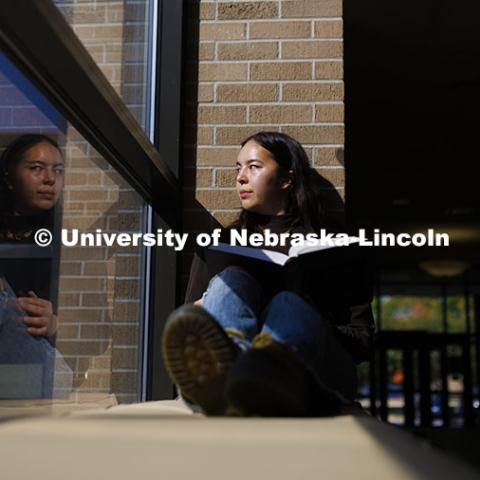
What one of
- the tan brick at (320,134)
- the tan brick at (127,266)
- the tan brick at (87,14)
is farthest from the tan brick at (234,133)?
the tan brick at (87,14)

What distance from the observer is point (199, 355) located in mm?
1319

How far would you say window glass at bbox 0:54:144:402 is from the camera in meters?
1.74

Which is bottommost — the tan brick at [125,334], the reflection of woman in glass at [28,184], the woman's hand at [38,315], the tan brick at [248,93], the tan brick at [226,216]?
the tan brick at [125,334]

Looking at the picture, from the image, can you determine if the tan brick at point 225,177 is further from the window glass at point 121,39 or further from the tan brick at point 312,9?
the tan brick at point 312,9

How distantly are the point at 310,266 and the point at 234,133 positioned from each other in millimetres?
1082

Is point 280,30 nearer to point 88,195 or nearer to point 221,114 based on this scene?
point 221,114

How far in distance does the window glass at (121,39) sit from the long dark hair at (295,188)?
47 cm

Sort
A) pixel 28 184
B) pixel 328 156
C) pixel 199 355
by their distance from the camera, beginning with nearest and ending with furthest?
1. pixel 199 355
2. pixel 28 184
3. pixel 328 156

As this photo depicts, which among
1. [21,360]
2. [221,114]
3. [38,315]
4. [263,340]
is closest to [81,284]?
[38,315]

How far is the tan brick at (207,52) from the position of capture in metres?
3.24

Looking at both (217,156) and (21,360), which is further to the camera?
(217,156)

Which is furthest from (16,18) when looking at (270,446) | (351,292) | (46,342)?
(351,292)

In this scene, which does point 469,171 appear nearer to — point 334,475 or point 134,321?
point 134,321

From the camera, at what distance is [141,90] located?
300 cm
